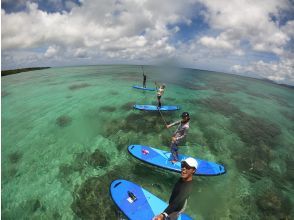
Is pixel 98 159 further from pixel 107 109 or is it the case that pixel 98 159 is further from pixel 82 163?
pixel 107 109

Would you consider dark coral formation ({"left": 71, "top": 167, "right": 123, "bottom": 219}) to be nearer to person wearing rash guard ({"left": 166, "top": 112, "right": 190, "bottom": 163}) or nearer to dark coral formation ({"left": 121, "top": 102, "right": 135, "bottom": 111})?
person wearing rash guard ({"left": 166, "top": 112, "right": 190, "bottom": 163})

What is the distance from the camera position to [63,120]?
76.7 ft

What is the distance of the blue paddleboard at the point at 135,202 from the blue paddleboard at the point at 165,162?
3.11 meters

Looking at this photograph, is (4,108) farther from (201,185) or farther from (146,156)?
(201,185)

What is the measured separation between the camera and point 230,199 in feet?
40.9

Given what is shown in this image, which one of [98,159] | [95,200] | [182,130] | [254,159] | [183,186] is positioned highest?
[183,186]

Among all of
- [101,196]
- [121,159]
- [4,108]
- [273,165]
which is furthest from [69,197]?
[4,108]

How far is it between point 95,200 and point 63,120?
14.1 m

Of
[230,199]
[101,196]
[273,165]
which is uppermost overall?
[101,196]

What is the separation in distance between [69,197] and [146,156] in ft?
17.9

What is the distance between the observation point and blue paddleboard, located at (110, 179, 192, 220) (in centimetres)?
931

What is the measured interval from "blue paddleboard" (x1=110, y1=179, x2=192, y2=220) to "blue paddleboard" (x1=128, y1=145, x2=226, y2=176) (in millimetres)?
3110

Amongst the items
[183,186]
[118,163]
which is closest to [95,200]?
[118,163]

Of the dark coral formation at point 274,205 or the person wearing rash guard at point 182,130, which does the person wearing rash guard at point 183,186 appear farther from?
the dark coral formation at point 274,205
